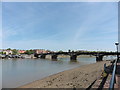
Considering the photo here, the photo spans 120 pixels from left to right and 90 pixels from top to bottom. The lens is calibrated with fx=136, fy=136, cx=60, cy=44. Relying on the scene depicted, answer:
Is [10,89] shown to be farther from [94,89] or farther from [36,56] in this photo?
[36,56]

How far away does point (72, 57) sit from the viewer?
85.5 meters

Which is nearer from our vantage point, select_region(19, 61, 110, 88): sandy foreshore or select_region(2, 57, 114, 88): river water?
select_region(19, 61, 110, 88): sandy foreshore

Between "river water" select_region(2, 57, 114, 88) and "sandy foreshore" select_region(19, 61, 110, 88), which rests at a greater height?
"sandy foreshore" select_region(19, 61, 110, 88)

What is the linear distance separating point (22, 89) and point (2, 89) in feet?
6.41

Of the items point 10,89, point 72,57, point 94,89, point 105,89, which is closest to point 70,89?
point 94,89

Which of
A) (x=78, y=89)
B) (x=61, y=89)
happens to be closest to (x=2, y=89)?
(x=61, y=89)

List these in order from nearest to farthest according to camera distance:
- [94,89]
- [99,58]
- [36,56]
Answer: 1. [94,89]
2. [99,58]
3. [36,56]

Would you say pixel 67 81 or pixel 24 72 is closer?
pixel 67 81

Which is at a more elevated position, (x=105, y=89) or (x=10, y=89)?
(x=105, y=89)

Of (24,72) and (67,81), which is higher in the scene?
(67,81)

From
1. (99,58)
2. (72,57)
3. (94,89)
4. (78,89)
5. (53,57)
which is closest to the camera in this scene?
(94,89)

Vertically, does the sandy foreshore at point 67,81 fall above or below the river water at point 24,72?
above

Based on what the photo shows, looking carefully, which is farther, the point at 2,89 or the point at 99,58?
the point at 99,58

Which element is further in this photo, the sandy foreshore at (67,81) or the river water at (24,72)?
the river water at (24,72)
